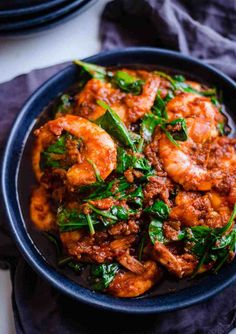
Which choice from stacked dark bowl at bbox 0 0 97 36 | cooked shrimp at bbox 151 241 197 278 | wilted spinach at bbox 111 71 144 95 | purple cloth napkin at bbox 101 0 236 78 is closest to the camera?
cooked shrimp at bbox 151 241 197 278

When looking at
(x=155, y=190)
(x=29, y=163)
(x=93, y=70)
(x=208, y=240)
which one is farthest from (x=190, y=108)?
(x=29, y=163)

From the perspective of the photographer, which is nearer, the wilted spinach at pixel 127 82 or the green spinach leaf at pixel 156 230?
the green spinach leaf at pixel 156 230

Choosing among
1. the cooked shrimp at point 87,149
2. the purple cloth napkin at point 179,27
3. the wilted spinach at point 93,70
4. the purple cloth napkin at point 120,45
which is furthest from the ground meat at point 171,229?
the purple cloth napkin at point 179,27

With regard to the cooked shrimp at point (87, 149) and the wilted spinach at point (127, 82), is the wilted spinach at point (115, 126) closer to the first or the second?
the cooked shrimp at point (87, 149)

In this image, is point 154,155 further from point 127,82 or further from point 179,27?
point 179,27

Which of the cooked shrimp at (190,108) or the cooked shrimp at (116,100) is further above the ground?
the cooked shrimp at (116,100)

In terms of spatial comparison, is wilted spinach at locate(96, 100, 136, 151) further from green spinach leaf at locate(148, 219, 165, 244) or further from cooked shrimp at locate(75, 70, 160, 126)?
green spinach leaf at locate(148, 219, 165, 244)

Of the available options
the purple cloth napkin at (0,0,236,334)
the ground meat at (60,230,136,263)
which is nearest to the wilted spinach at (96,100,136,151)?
the ground meat at (60,230,136,263)
